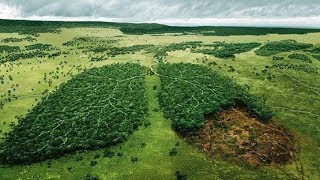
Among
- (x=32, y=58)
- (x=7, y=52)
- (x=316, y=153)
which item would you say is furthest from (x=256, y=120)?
(x=7, y=52)

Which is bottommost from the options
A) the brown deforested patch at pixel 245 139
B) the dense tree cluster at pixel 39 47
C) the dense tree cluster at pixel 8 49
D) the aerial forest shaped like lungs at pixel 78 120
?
the brown deforested patch at pixel 245 139

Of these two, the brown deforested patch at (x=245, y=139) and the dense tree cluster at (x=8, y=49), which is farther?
the dense tree cluster at (x=8, y=49)

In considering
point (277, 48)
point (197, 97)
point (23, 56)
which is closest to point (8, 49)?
point (23, 56)

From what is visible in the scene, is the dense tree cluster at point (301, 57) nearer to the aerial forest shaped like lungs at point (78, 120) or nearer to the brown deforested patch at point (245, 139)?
the brown deforested patch at point (245, 139)

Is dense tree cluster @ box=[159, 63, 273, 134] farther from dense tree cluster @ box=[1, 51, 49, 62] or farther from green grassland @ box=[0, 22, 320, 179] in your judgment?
dense tree cluster @ box=[1, 51, 49, 62]

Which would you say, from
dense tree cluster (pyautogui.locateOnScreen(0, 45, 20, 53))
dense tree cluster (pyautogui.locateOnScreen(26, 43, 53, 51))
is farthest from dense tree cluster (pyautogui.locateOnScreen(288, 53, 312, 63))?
dense tree cluster (pyautogui.locateOnScreen(0, 45, 20, 53))

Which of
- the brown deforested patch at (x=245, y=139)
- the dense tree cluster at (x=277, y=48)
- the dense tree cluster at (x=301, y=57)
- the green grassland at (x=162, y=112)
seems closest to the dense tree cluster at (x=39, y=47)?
the green grassland at (x=162, y=112)
